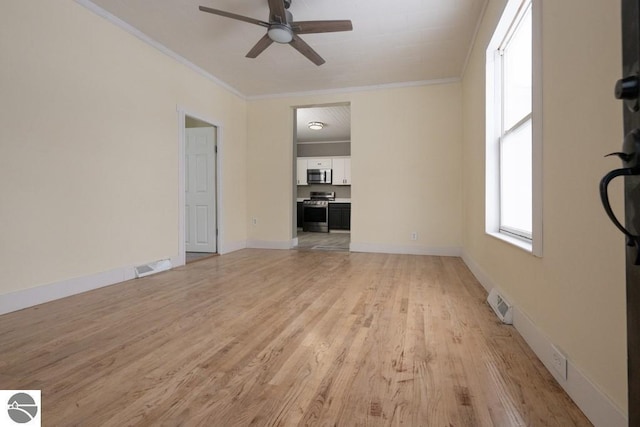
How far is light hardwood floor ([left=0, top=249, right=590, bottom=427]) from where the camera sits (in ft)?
4.06

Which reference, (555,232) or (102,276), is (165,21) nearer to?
(102,276)

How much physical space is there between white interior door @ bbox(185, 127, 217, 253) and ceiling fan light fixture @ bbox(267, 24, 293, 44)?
2468mm

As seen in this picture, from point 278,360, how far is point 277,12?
2753 mm

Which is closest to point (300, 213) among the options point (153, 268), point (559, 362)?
point (153, 268)

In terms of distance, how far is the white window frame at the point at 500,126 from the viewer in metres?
1.69

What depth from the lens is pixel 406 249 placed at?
5184 millimetres

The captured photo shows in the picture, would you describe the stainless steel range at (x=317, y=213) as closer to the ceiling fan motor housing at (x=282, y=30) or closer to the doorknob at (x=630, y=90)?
the ceiling fan motor housing at (x=282, y=30)

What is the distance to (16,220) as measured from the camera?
246 centimetres

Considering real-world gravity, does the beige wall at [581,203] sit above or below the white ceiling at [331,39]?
below

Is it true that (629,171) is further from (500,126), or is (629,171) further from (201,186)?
(201,186)

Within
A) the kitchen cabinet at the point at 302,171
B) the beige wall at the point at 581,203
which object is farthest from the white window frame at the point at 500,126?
the kitchen cabinet at the point at 302,171

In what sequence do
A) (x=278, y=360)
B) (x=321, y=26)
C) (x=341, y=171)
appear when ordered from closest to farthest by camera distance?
(x=278, y=360), (x=321, y=26), (x=341, y=171)

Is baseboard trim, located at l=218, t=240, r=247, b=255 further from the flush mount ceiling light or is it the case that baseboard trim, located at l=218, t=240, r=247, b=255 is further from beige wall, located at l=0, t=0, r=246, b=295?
the flush mount ceiling light

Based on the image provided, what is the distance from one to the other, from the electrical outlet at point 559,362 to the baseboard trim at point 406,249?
3580mm
